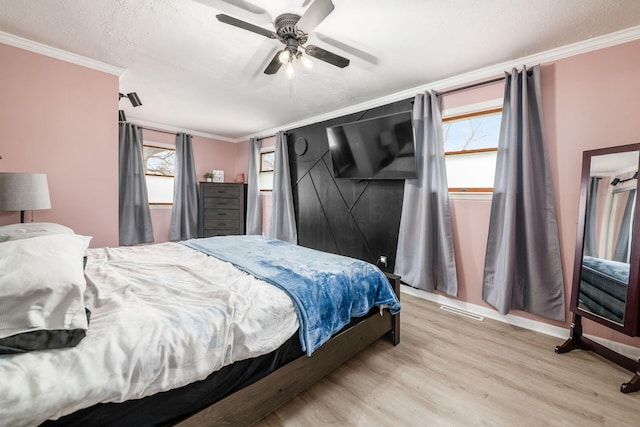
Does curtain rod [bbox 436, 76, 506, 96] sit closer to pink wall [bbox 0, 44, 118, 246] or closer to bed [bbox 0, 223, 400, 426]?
bed [bbox 0, 223, 400, 426]

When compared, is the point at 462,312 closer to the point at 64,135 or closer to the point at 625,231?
the point at 625,231

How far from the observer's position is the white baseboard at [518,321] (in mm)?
2043

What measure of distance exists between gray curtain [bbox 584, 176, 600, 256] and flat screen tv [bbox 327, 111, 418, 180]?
4.53 ft

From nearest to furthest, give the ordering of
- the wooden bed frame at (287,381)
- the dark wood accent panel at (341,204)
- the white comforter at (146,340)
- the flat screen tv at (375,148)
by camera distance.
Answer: the white comforter at (146,340) → the wooden bed frame at (287,381) → the flat screen tv at (375,148) → the dark wood accent panel at (341,204)

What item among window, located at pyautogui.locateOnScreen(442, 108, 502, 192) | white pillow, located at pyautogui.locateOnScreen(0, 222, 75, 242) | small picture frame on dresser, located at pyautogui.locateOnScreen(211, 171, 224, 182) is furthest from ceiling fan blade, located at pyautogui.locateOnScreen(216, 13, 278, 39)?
small picture frame on dresser, located at pyautogui.locateOnScreen(211, 171, 224, 182)

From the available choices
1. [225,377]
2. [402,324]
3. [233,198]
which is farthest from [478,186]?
[233,198]

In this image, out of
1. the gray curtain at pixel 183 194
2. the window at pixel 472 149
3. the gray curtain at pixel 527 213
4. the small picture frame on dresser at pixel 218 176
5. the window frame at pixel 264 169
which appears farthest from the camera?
the small picture frame on dresser at pixel 218 176

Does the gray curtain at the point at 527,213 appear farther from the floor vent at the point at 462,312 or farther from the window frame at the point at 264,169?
the window frame at the point at 264,169

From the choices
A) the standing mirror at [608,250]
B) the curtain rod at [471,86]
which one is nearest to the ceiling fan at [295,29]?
the curtain rod at [471,86]

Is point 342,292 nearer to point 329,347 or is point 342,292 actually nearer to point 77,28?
point 329,347

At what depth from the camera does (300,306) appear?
1463 millimetres

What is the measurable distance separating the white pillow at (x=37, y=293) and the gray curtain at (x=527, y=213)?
9.70 feet

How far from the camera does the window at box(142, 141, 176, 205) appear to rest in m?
4.73

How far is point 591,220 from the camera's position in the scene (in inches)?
80.3
